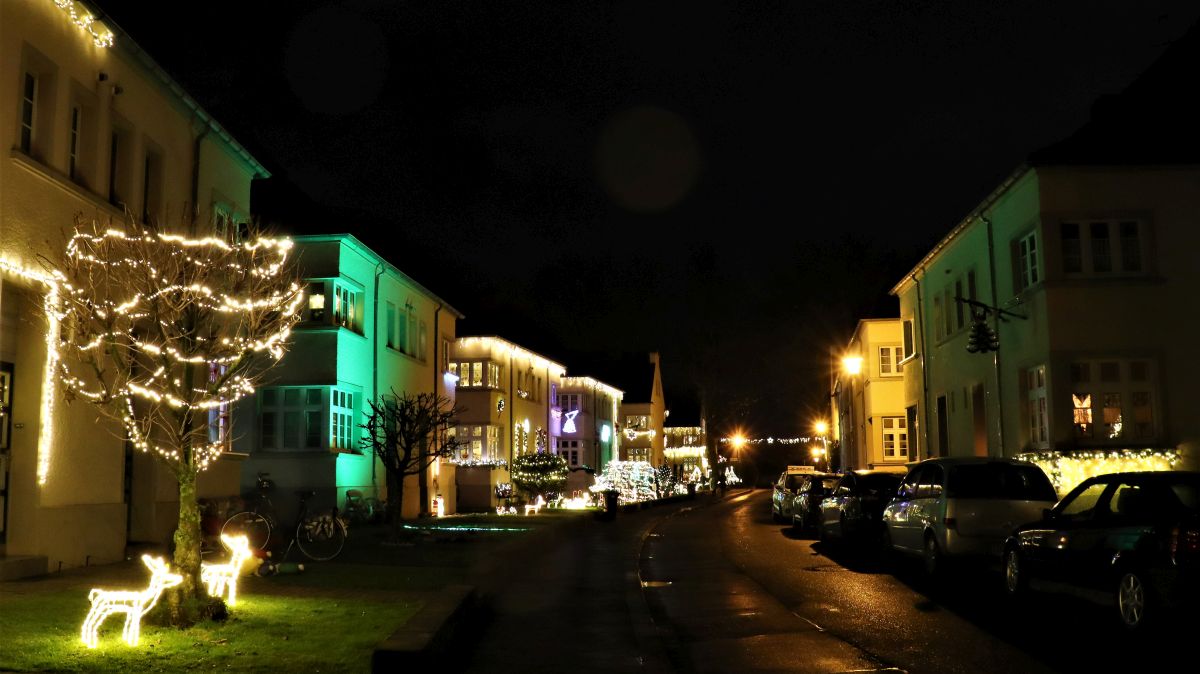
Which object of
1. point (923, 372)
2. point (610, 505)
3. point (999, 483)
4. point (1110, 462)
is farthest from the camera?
point (610, 505)

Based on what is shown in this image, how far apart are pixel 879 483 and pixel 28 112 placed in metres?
16.4

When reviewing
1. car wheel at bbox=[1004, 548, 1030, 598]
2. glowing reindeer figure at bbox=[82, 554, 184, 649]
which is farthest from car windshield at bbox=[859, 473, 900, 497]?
glowing reindeer figure at bbox=[82, 554, 184, 649]

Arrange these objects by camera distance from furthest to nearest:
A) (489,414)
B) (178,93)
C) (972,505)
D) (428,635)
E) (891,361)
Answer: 1. (891,361)
2. (489,414)
3. (178,93)
4. (972,505)
5. (428,635)

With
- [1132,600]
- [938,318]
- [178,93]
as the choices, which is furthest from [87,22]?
[938,318]

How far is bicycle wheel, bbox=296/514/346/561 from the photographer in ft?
61.3

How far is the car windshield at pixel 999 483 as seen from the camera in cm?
1600

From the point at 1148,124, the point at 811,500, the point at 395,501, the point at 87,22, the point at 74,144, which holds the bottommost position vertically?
the point at 811,500

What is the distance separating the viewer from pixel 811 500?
27.5 metres

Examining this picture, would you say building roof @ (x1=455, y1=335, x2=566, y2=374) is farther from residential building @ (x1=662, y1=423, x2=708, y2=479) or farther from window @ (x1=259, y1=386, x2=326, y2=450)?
residential building @ (x1=662, y1=423, x2=708, y2=479)

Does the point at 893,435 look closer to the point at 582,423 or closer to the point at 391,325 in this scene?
the point at 391,325

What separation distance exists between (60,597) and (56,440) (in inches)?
127

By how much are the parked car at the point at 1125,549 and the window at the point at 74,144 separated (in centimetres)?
1320

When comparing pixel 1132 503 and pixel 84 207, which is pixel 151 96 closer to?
pixel 84 207

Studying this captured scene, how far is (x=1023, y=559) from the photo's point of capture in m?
13.1
